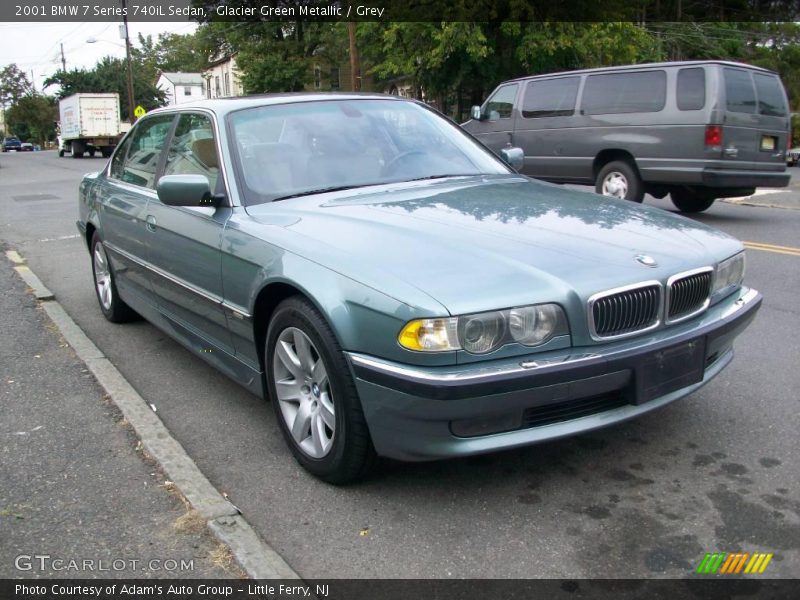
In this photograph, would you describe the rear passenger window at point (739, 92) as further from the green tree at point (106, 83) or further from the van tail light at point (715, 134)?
the green tree at point (106, 83)

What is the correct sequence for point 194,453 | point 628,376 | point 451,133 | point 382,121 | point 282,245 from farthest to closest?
point 451,133 → point 382,121 → point 194,453 → point 282,245 → point 628,376

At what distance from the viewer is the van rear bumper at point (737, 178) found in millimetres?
9328

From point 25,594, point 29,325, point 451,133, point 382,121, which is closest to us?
point 25,594

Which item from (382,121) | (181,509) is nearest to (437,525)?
(181,509)

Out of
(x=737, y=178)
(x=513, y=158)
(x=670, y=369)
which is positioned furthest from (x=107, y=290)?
(x=737, y=178)

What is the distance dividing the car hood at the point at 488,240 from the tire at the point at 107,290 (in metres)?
2.52

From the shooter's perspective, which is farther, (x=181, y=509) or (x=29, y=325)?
(x=29, y=325)

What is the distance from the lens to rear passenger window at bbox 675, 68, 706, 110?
9367 millimetres

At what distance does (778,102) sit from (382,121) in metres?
7.70

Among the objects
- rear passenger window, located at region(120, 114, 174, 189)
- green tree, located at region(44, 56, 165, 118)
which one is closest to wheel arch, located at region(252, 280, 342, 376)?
rear passenger window, located at region(120, 114, 174, 189)

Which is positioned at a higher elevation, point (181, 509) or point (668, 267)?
point (668, 267)

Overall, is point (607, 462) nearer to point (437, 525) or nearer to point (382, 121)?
point (437, 525)

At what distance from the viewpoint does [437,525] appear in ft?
9.24
